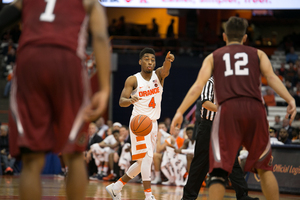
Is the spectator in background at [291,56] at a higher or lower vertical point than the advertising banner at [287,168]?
higher

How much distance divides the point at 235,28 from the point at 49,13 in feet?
6.78

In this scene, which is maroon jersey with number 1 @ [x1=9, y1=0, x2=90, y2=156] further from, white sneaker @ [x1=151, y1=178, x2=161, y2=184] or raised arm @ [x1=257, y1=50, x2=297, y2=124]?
white sneaker @ [x1=151, y1=178, x2=161, y2=184]

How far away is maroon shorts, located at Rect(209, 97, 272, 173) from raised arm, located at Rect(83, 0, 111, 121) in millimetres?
1521

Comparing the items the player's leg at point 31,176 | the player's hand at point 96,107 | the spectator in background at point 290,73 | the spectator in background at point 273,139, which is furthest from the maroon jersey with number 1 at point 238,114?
the spectator in background at point 290,73

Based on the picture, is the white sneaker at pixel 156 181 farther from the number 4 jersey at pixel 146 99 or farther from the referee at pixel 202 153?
the referee at pixel 202 153

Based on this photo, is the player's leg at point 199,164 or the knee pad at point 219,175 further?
the player's leg at point 199,164

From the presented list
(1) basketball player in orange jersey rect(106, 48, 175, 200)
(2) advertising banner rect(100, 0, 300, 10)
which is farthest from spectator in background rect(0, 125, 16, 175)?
(1) basketball player in orange jersey rect(106, 48, 175, 200)

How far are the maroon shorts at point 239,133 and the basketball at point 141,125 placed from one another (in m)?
2.43

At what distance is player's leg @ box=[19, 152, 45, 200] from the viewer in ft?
9.20

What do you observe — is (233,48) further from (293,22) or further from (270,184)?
(293,22)

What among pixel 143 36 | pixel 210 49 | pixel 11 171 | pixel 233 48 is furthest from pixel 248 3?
pixel 233 48

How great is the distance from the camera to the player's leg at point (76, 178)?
299cm

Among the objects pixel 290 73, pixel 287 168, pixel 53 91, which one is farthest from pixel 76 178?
pixel 290 73

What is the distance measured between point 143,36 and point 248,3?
819cm
